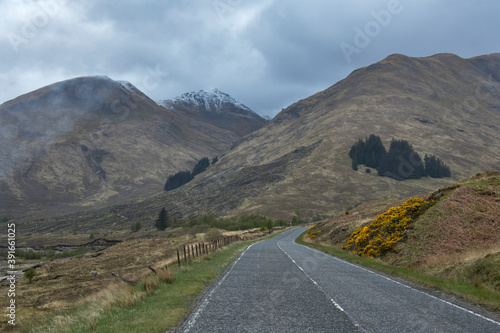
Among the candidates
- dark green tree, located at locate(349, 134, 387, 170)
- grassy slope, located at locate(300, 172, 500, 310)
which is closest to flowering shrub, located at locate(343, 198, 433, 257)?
grassy slope, located at locate(300, 172, 500, 310)

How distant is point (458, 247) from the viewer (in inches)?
778

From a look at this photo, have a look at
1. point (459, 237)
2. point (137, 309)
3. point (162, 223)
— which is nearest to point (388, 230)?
point (459, 237)

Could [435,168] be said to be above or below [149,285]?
above

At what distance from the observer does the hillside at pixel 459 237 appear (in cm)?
1555

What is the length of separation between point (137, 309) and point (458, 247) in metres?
18.1

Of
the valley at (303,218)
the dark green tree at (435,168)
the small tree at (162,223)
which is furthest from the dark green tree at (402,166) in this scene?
the small tree at (162,223)

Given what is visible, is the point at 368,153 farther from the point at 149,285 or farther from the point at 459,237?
the point at 149,285

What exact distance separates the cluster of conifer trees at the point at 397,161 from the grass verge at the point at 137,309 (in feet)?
500

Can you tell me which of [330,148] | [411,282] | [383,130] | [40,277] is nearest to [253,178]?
[330,148]

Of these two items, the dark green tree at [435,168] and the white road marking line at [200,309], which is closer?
the white road marking line at [200,309]

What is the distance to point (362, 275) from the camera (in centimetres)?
1836

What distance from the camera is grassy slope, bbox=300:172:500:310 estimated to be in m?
14.2

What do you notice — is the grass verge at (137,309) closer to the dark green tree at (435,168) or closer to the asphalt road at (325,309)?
the asphalt road at (325,309)

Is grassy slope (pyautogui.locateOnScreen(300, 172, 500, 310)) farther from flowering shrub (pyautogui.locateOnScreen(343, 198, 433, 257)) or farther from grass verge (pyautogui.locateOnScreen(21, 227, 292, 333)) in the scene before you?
grass verge (pyautogui.locateOnScreen(21, 227, 292, 333))
